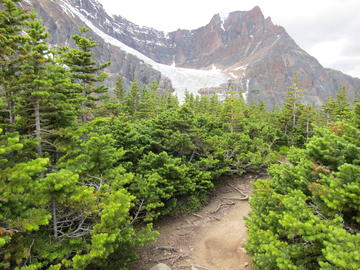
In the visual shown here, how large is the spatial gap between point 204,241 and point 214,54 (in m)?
169

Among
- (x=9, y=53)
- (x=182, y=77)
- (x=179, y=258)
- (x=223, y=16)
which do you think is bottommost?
(x=179, y=258)

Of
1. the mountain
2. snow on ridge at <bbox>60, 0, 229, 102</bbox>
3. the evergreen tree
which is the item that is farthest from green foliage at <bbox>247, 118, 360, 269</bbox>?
snow on ridge at <bbox>60, 0, 229, 102</bbox>

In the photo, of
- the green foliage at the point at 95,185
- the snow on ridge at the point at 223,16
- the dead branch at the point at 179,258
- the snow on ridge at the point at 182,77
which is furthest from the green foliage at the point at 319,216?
the snow on ridge at the point at 223,16

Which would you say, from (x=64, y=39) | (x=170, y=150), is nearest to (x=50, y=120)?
(x=170, y=150)

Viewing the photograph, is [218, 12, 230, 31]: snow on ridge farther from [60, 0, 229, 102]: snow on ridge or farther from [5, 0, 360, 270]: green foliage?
[5, 0, 360, 270]: green foliage

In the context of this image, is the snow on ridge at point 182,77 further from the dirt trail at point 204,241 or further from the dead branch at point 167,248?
the dead branch at point 167,248

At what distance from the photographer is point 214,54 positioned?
161 metres

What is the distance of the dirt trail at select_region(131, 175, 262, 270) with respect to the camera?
25.5ft

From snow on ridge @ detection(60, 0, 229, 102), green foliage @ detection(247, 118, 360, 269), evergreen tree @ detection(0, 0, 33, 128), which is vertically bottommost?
green foliage @ detection(247, 118, 360, 269)

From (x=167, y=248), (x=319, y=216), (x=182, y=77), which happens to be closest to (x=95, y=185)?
(x=167, y=248)

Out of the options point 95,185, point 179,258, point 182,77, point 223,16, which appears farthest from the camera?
point 223,16

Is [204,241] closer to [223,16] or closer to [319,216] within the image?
[319,216]

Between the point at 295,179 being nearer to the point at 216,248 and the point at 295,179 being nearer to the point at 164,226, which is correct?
the point at 216,248

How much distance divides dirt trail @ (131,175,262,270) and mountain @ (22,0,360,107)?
3836 cm
